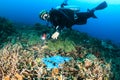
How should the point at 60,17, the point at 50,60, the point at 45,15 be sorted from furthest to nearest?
the point at 60,17 < the point at 45,15 < the point at 50,60

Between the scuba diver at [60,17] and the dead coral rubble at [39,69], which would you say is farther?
the scuba diver at [60,17]

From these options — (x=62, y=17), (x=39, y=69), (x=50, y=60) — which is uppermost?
(x=62, y=17)

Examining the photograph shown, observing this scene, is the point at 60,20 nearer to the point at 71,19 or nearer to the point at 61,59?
the point at 71,19

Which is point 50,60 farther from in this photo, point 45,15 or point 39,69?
point 45,15

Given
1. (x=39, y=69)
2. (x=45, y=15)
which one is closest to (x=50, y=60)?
(x=39, y=69)

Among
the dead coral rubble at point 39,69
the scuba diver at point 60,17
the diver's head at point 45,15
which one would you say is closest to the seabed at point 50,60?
the dead coral rubble at point 39,69

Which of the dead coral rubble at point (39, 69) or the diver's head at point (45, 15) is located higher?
the diver's head at point (45, 15)

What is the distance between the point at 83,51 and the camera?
9672 millimetres

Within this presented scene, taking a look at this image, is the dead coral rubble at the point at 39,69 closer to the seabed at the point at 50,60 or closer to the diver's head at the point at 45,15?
the seabed at the point at 50,60

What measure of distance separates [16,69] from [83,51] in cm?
408

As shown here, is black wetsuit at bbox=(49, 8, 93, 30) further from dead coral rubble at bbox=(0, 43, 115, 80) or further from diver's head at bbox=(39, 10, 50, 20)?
dead coral rubble at bbox=(0, 43, 115, 80)

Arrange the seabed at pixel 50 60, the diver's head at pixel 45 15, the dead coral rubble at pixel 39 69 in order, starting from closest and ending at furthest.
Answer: the dead coral rubble at pixel 39 69 → the seabed at pixel 50 60 → the diver's head at pixel 45 15

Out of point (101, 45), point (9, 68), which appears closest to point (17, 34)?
point (101, 45)

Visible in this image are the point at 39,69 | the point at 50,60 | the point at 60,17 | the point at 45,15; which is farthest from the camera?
the point at 60,17
